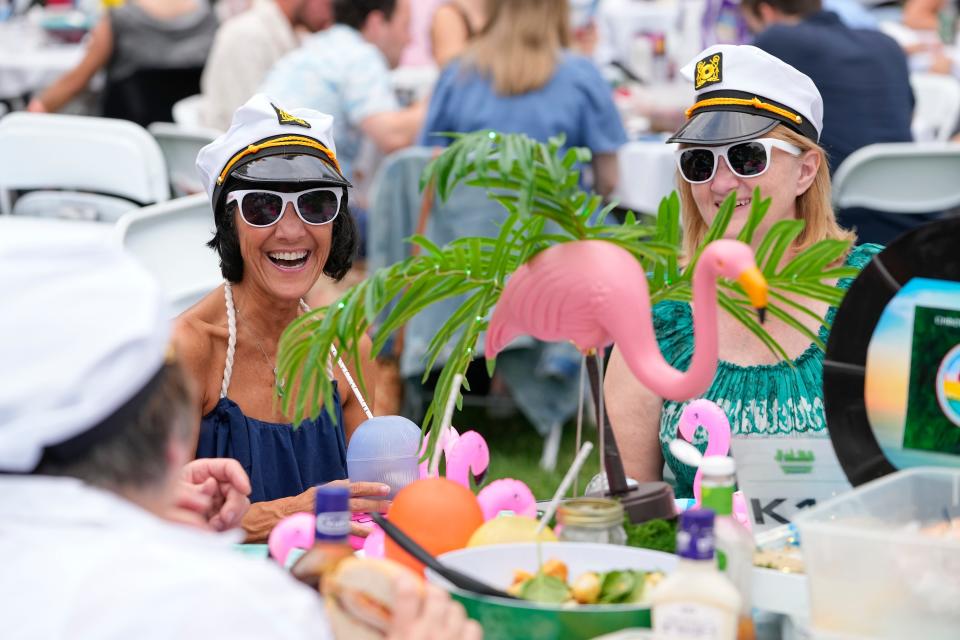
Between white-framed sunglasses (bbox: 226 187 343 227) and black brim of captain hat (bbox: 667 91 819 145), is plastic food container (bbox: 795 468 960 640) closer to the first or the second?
black brim of captain hat (bbox: 667 91 819 145)

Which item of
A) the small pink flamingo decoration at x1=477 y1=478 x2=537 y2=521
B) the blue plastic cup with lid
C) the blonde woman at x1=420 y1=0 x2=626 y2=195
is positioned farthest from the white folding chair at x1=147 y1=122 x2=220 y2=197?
the small pink flamingo decoration at x1=477 y1=478 x2=537 y2=521

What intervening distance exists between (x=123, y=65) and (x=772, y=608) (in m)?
5.73

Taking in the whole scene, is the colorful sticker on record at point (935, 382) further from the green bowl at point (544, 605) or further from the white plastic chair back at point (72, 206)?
the white plastic chair back at point (72, 206)

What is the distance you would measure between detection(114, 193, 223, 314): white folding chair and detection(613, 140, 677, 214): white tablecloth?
203 centimetres

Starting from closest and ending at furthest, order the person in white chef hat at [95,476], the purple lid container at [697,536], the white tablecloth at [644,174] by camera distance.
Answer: the person in white chef hat at [95,476]
the purple lid container at [697,536]
the white tablecloth at [644,174]

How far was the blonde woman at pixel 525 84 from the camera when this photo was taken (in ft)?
17.0

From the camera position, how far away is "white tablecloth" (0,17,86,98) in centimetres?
737

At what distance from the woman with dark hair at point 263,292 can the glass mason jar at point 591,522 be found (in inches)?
35.8

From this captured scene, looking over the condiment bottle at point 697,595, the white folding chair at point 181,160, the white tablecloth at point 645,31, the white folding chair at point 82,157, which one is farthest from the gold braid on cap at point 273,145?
the white tablecloth at point 645,31

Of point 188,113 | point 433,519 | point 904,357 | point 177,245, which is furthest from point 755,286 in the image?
point 188,113

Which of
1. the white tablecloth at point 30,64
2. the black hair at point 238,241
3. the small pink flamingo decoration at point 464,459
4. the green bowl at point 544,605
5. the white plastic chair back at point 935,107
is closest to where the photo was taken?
the green bowl at point 544,605

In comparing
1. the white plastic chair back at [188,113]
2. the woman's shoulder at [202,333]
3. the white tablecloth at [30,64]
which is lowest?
the woman's shoulder at [202,333]

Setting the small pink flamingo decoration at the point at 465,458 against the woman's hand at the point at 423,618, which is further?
the small pink flamingo decoration at the point at 465,458

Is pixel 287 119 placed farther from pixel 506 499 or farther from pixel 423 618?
pixel 423 618
